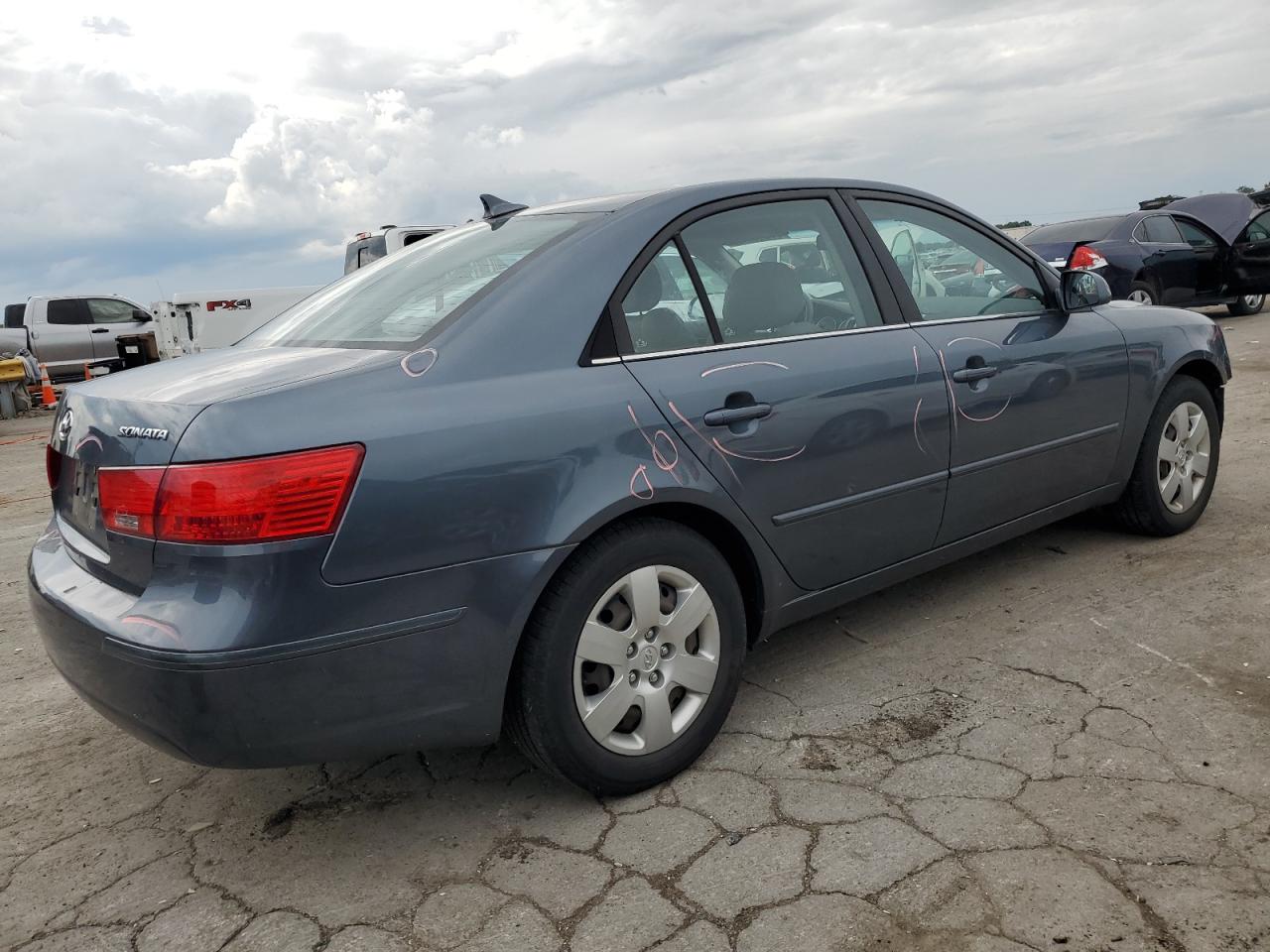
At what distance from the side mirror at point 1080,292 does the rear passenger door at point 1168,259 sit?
31.2ft

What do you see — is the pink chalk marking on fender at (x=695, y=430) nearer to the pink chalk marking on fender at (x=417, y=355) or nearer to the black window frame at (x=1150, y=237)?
the pink chalk marking on fender at (x=417, y=355)

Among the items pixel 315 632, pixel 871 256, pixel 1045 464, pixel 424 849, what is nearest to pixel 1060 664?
pixel 1045 464

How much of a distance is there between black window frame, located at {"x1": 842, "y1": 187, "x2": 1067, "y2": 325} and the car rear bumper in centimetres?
163

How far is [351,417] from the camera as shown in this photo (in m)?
2.24

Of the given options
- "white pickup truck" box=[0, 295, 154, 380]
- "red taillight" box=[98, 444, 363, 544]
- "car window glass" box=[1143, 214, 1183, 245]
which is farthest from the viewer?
"white pickup truck" box=[0, 295, 154, 380]

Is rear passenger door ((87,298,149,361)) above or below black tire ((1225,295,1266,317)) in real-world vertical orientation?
above

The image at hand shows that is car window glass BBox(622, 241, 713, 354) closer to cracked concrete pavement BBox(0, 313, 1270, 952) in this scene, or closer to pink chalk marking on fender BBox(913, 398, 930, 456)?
pink chalk marking on fender BBox(913, 398, 930, 456)

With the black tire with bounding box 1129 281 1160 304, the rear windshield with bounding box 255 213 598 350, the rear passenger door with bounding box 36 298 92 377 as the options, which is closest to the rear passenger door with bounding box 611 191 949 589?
the rear windshield with bounding box 255 213 598 350

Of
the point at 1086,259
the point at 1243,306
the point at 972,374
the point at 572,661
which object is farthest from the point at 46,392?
the point at 1243,306

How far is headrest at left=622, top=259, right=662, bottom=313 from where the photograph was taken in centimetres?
277

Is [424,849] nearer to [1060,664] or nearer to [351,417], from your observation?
[351,417]

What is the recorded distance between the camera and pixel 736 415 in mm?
2805

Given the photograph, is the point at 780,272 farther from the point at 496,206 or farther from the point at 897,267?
the point at 496,206

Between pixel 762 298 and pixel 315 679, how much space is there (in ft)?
5.40
